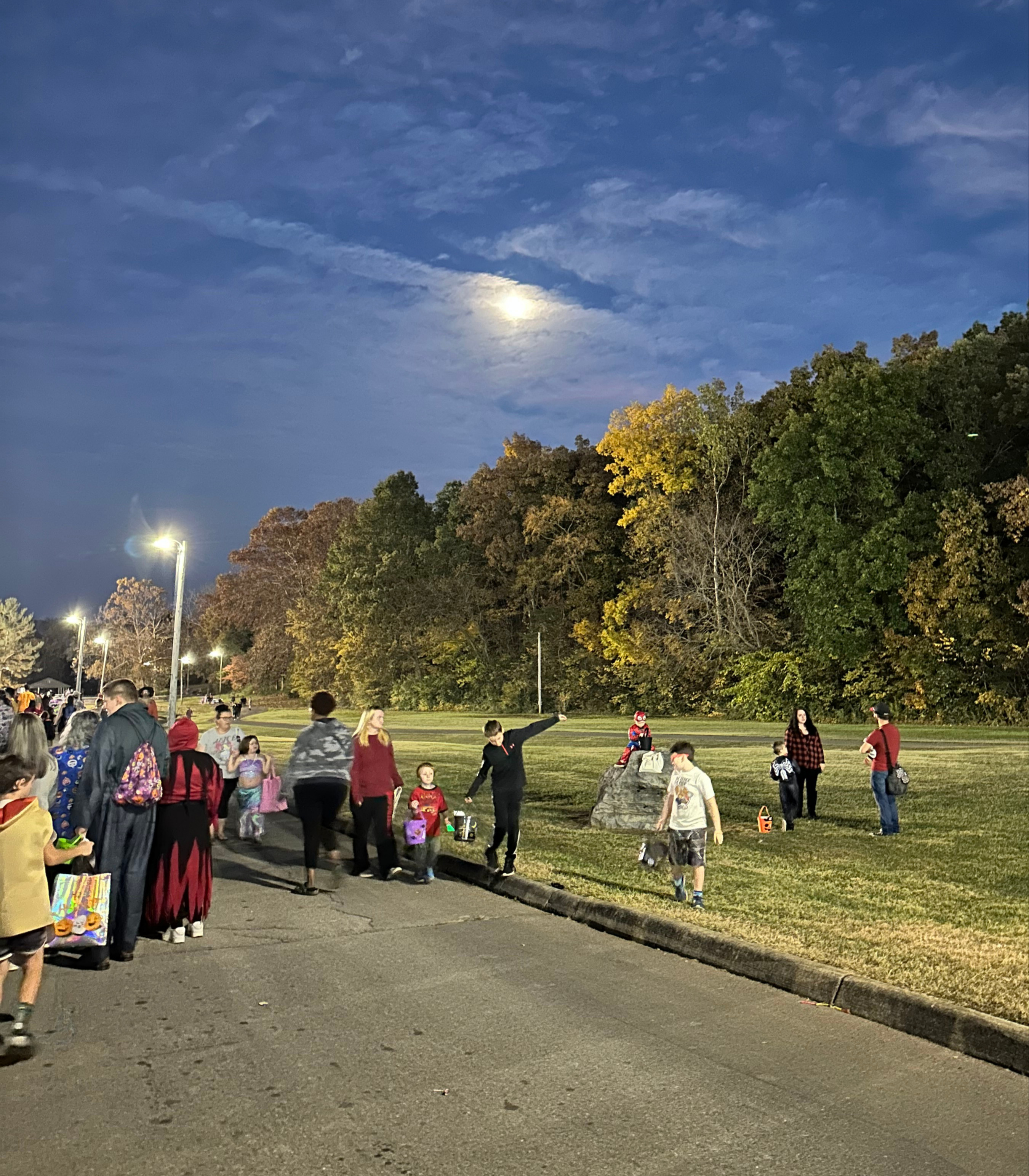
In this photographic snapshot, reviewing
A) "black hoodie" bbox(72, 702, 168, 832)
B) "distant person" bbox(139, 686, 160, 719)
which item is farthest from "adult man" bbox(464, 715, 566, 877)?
"black hoodie" bbox(72, 702, 168, 832)

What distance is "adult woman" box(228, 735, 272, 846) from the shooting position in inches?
506

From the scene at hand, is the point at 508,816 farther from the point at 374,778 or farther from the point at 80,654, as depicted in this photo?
the point at 80,654

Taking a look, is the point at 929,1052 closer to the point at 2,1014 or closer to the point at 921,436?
the point at 2,1014

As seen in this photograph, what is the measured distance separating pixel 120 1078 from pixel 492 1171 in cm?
203

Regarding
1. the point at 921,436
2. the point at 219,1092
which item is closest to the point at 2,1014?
the point at 219,1092

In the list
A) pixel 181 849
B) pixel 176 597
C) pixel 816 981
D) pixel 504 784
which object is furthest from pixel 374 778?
pixel 176 597

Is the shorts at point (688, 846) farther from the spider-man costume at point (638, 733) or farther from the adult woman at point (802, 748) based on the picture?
the spider-man costume at point (638, 733)

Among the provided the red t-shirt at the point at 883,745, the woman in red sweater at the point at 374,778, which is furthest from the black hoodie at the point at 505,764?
the red t-shirt at the point at 883,745

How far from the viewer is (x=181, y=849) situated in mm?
7656

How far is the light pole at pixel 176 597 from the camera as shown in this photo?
82.7 feet

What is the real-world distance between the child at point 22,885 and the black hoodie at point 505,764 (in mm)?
5206

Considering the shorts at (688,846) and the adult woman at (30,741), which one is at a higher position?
the adult woman at (30,741)

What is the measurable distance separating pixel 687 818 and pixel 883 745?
19.2 ft

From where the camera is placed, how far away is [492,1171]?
4.03 m
